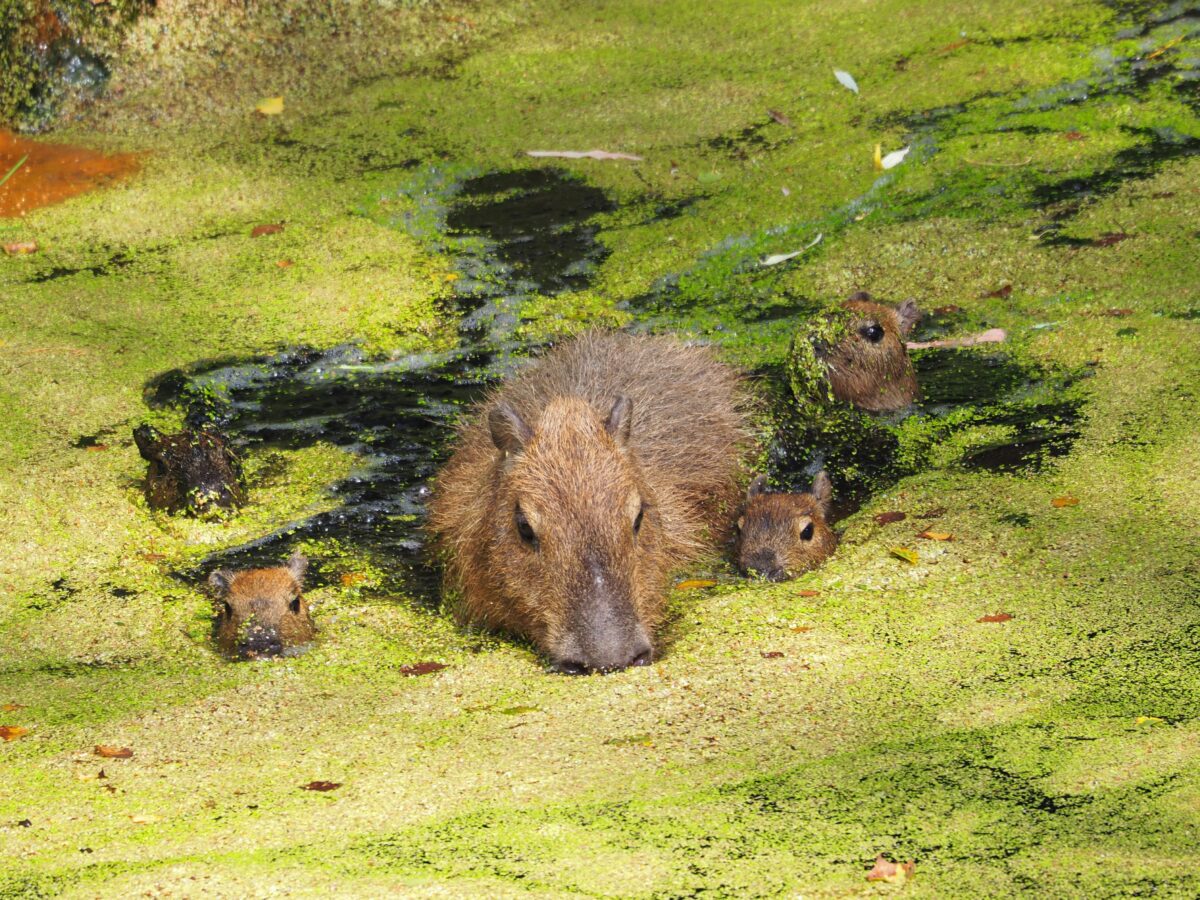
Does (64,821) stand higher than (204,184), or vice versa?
(204,184)

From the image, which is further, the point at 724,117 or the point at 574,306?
the point at 724,117

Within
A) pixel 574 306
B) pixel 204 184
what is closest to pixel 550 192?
pixel 574 306

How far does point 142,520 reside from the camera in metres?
4.79

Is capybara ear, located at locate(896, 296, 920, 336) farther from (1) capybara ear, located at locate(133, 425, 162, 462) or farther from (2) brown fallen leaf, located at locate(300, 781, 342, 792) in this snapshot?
(2) brown fallen leaf, located at locate(300, 781, 342, 792)

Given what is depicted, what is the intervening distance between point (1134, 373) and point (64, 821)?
3957mm

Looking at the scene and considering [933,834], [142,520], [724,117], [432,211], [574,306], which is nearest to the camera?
[933,834]

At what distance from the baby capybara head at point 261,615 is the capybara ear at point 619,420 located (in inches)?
44.5

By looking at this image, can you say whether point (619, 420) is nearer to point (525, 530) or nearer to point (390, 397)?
point (525, 530)

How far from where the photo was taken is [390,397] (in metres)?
5.82

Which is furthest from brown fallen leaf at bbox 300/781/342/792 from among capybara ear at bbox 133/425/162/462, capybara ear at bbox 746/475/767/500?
capybara ear at bbox 746/475/767/500

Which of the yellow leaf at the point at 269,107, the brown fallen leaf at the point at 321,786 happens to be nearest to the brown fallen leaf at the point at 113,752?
the brown fallen leaf at the point at 321,786

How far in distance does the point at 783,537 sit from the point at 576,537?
1.02m

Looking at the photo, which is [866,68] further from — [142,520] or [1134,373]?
[142,520]

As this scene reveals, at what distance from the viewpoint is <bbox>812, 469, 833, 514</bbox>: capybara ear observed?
196 inches
